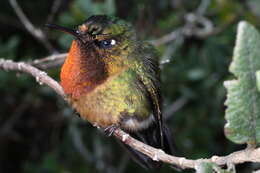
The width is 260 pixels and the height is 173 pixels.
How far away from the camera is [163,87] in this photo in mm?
3807

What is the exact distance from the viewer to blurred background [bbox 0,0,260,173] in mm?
3750

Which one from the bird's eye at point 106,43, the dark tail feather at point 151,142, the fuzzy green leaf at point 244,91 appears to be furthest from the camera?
→ the dark tail feather at point 151,142

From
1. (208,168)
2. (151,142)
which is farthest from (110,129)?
(208,168)

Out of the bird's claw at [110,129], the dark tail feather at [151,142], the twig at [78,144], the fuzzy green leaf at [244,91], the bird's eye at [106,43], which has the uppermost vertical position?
the fuzzy green leaf at [244,91]

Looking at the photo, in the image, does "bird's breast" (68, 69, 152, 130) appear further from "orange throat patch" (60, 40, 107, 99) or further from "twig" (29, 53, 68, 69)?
"twig" (29, 53, 68, 69)

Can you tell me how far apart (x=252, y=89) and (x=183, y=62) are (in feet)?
8.84

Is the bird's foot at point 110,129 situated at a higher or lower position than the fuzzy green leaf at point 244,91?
lower

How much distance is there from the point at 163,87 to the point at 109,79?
1298 millimetres

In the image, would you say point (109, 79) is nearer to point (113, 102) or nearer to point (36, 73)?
point (113, 102)

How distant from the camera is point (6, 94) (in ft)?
13.3

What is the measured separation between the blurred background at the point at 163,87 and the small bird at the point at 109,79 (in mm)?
823

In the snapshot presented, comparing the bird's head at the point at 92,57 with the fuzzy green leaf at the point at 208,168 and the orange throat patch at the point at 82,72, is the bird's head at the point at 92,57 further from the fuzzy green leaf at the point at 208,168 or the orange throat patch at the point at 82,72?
the fuzzy green leaf at the point at 208,168

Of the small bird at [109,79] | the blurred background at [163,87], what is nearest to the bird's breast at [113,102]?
the small bird at [109,79]

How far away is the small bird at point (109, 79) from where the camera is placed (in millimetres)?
2559
